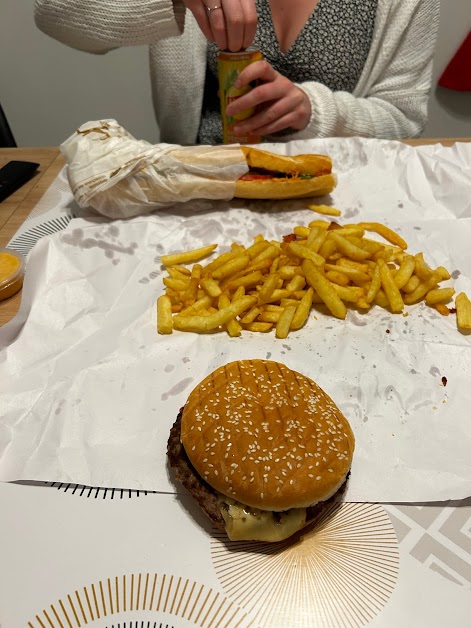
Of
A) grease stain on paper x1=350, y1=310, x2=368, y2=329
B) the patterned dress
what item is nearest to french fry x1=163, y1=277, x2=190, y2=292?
grease stain on paper x1=350, y1=310, x2=368, y2=329

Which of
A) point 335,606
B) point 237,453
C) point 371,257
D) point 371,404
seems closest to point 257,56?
point 371,257

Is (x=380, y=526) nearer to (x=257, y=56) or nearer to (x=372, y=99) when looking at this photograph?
(x=257, y=56)

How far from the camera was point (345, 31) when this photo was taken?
8.42 ft

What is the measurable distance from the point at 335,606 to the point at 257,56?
2014mm

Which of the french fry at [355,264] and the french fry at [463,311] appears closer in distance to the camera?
the french fry at [463,311]

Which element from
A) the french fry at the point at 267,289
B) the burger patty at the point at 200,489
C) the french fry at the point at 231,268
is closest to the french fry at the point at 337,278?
the french fry at the point at 267,289

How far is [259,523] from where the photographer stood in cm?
113

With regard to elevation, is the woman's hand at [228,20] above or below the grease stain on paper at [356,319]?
above

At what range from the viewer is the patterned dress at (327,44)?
2.54 meters

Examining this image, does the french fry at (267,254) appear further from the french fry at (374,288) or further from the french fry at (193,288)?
the french fry at (374,288)

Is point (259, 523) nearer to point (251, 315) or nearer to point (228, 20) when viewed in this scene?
point (251, 315)

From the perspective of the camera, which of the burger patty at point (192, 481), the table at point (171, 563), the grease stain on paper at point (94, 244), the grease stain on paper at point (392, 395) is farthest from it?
the grease stain on paper at point (94, 244)

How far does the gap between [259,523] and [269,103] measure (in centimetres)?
189

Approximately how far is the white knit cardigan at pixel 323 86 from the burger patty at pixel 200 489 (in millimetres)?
1917
